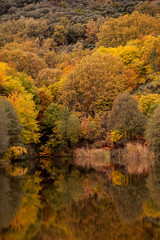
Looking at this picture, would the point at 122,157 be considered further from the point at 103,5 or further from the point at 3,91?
the point at 103,5

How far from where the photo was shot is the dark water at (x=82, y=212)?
925 cm

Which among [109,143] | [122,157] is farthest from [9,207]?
[109,143]

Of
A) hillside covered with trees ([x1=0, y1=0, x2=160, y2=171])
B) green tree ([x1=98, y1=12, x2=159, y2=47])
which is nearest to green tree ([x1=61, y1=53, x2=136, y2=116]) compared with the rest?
hillside covered with trees ([x1=0, y1=0, x2=160, y2=171])

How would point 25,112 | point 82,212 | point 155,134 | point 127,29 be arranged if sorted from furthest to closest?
1. point 127,29
2. point 25,112
3. point 155,134
4. point 82,212

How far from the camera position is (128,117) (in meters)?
43.2

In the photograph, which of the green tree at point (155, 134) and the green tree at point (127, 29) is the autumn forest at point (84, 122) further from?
the green tree at point (127, 29)

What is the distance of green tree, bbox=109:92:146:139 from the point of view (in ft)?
141

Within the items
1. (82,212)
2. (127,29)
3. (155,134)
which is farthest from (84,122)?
(82,212)

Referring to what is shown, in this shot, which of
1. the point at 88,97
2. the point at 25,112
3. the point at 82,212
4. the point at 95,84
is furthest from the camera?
the point at 88,97

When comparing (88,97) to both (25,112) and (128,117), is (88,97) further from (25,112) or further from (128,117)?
(25,112)

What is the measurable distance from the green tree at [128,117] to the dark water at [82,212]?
83.7 ft

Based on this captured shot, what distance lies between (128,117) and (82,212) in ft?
107

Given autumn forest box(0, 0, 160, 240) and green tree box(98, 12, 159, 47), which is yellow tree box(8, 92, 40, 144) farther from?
green tree box(98, 12, 159, 47)

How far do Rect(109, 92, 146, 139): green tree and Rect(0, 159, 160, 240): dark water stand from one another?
25520 mm
